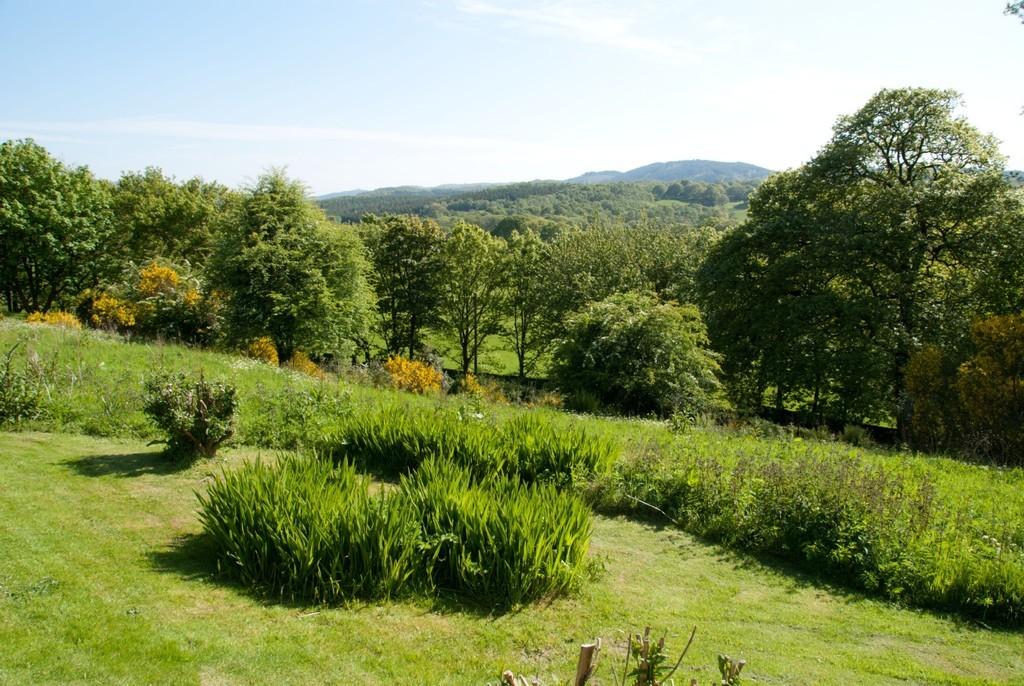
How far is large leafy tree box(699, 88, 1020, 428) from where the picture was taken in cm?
1859

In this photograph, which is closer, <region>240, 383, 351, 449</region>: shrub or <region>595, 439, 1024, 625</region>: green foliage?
<region>595, 439, 1024, 625</region>: green foliage

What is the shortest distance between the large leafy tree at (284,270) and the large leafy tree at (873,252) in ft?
44.7

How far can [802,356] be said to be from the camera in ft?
67.7

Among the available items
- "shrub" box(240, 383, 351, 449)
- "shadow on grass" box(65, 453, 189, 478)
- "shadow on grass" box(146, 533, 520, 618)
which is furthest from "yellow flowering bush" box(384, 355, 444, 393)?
"shadow on grass" box(146, 533, 520, 618)

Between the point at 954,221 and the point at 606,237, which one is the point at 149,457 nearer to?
the point at 954,221

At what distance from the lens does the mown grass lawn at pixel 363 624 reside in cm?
411

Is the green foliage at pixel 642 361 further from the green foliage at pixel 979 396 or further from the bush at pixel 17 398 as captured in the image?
the bush at pixel 17 398

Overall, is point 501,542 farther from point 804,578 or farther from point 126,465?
point 126,465

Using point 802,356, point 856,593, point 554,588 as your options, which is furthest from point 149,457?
point 802,356

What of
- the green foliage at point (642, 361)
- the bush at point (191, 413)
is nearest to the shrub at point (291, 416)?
the bush at point (191, 413)

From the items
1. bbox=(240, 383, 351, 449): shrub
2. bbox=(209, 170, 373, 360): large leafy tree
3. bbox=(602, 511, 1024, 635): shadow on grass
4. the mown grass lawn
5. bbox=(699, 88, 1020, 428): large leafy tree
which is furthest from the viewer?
bbox=(209, 170, 373, 360): large leafy tree

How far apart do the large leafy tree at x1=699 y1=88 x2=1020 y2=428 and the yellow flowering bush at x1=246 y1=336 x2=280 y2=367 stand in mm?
15760

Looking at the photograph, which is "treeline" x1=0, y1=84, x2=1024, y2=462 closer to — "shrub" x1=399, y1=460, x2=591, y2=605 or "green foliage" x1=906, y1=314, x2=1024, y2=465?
"green foliage" x1=906, y1=314, x2=1024, y2=465

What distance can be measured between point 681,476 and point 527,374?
1181 inches
